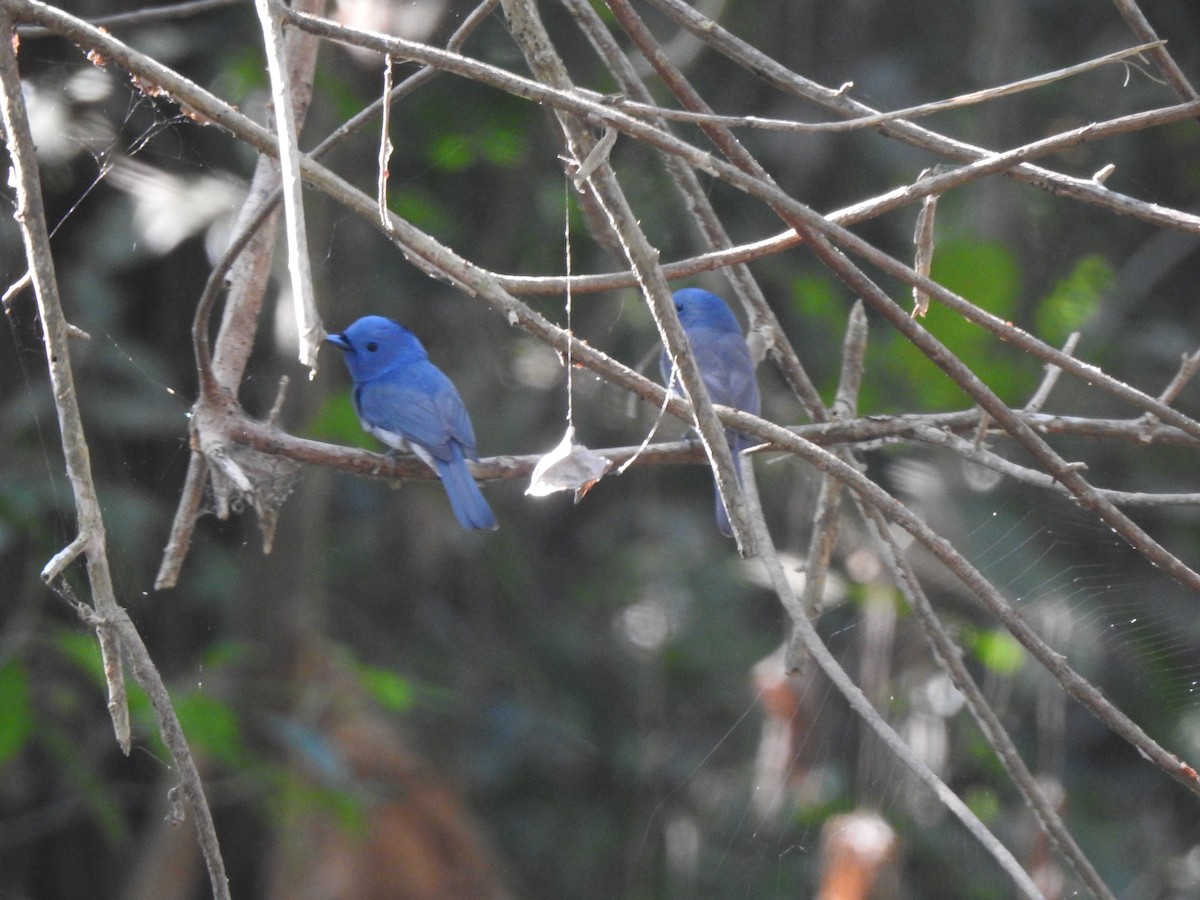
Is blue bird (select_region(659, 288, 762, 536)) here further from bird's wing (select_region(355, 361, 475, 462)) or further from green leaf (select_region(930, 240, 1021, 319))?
green leaf (select_region(930, 240, 1021, 319))

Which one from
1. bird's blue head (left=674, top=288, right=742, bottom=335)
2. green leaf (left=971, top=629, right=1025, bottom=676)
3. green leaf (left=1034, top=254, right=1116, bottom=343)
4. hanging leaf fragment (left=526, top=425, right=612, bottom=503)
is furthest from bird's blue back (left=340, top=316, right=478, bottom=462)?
green leaf (left=1034, top=254, right=1116, bottom=343)

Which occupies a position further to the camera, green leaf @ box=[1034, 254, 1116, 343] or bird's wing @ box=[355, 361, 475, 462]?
green leaf @ box=[1034, 254, 1116, 343]

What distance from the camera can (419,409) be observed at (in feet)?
12.9

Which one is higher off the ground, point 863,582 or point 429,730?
point 863,582

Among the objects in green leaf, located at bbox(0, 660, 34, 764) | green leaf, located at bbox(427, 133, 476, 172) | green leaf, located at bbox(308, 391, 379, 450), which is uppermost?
green leaf, located at bbox(427, 133, 476, 172)

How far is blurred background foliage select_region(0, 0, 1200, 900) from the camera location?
5.14m

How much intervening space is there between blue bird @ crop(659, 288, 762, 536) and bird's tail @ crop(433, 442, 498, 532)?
32.7 inches

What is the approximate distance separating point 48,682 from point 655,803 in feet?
9.37

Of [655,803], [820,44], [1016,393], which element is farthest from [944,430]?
[820,44]

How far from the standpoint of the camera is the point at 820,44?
288 inches

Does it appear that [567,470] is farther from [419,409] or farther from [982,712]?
[419,409]

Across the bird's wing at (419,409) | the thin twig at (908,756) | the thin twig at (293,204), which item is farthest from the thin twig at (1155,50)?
the bird's wing at (419,409)

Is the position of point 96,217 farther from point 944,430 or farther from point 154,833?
point 944,430

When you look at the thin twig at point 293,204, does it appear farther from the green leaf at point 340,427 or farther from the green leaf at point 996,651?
the green leaf at point 996,651
